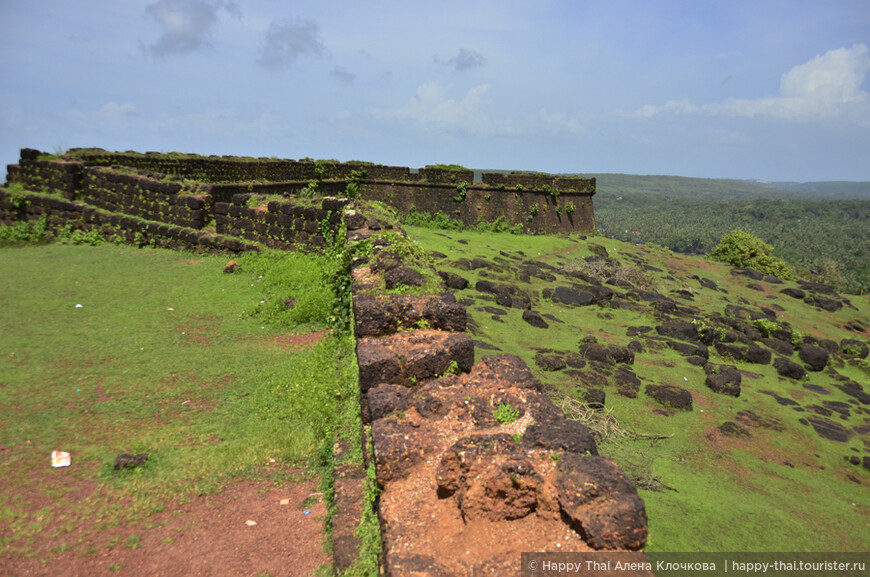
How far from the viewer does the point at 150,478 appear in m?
4.12

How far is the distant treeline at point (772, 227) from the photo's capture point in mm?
65375

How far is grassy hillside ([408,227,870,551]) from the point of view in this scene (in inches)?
184

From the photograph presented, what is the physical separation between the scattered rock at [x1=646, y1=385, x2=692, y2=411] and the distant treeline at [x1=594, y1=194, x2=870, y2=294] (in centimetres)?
4883

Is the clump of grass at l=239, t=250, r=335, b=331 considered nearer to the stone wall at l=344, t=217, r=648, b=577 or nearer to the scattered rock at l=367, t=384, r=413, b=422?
the stone wall at l=344, t=217, r=648, b=577

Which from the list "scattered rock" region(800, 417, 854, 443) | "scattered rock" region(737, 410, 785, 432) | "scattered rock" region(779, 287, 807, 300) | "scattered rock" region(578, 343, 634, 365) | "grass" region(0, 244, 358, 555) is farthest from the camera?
"scattered rock" region(779, 287, 807, 300)

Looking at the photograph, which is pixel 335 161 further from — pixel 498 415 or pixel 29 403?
pixel 498 415

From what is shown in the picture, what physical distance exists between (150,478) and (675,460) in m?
5.70

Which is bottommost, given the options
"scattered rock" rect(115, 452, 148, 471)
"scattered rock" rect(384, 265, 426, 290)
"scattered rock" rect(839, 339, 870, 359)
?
"scattered rock" rect(839, 339, 870, 359)

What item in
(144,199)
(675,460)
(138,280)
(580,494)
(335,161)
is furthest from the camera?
(335,161)

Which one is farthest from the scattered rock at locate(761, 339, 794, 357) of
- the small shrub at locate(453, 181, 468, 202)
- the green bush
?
the green bush

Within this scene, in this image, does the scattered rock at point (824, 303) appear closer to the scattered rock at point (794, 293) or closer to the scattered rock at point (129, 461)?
the scattered rock at point (794, 293)

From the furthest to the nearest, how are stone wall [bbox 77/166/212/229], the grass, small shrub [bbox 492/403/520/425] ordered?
stone wall [bbox 77/166/212/229] < the grass < small shrub [bbox 492/403/520/425]

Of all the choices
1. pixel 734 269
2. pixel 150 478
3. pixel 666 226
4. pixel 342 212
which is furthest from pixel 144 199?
pixel 666 226

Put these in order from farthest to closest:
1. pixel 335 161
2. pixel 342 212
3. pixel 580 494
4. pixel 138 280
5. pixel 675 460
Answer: pixel 335 161
pixel 342 212
pixel 138 280
pixel 675 460
pixel 580 494
